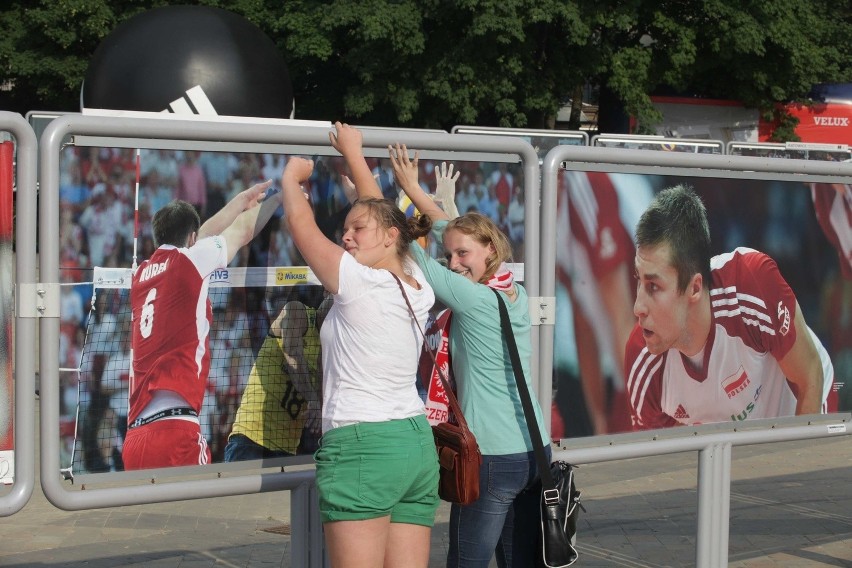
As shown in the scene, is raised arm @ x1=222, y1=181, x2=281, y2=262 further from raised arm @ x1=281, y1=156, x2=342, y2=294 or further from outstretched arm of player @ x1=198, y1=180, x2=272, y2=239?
raised arm @ x1=281, y1=156, x2=342, y2=294

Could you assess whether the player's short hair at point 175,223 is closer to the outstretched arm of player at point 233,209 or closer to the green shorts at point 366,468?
the outstretched arm of player at point 233,209

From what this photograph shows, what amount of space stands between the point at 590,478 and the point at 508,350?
4.57 meters

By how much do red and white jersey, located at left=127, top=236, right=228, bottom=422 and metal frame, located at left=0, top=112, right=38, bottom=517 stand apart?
303 mm

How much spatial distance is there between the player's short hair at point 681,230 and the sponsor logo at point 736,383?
0.43 m

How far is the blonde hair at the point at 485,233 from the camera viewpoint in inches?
151

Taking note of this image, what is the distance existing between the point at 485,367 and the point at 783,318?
5.80ft

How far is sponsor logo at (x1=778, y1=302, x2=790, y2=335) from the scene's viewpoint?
5.01 m

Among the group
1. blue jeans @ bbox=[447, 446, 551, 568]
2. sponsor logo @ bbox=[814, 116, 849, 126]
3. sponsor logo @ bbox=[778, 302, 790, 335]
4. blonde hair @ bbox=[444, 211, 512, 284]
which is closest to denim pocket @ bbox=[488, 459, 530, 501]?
blue jeans @ bbox=[447, 446, 551, 568]

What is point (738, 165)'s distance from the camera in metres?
4.77

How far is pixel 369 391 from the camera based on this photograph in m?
3.41

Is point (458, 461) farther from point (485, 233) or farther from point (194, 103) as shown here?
point (194, 103)

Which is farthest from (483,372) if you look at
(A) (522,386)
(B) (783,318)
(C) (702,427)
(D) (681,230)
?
(B) (783,318)

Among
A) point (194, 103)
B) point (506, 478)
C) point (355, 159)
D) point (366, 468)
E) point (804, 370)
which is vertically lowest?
point (506, 478)

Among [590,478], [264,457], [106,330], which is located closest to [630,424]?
[264,457]
